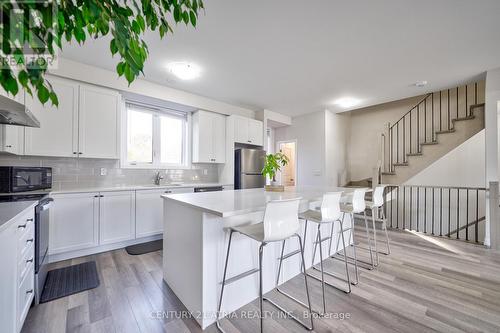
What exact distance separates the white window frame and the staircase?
15.1 feet

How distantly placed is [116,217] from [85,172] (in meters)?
0.89

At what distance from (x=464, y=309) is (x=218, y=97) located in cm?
441

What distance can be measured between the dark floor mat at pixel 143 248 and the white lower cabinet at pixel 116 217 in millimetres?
157

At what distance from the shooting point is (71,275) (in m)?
2.32

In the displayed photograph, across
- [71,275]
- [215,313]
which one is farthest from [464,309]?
[71,275]

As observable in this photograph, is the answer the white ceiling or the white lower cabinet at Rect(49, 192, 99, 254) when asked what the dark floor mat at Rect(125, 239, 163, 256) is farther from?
the white ceiling

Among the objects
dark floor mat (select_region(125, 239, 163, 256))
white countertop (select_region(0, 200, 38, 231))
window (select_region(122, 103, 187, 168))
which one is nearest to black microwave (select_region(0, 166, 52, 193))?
white countertop (select_region(0, 200, 38, 231))

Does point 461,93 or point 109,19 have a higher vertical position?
point 461,93

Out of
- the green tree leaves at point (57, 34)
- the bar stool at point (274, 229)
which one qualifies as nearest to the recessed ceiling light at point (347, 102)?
the bar stool at point (274, 229)

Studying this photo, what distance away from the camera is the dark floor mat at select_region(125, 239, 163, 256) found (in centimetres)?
296

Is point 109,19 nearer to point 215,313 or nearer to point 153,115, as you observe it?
point 215,313

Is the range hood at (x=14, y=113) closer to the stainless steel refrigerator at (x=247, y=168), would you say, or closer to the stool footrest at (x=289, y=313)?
the stool footrest at (x=289, y=313)

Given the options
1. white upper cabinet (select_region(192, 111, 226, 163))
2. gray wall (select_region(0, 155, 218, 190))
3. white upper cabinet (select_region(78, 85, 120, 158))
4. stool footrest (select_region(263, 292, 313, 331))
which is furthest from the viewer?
white upper cabinet (select_region(192, 111, 226, 163))

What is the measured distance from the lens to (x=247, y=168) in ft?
15.4
